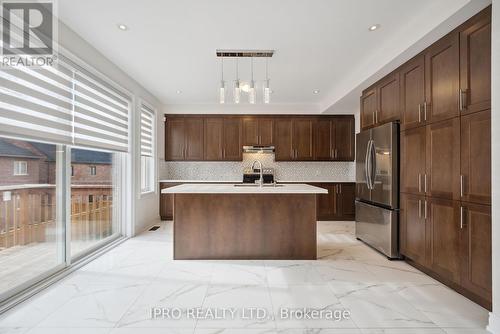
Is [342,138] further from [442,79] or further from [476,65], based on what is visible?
[476,65]

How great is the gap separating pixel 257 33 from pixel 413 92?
74.0 inches

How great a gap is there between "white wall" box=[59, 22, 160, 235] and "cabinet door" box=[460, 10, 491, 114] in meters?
3.79

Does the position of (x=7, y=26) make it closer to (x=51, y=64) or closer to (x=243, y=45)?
(x=51, y=64)

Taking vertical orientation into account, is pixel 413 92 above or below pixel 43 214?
above

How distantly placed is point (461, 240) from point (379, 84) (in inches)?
87.7

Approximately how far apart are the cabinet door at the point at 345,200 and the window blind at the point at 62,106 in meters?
4.33

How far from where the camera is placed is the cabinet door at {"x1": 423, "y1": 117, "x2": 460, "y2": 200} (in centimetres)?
235

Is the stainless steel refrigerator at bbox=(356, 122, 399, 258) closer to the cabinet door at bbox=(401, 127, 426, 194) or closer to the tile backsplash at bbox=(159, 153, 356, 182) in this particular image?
the cabinet door at bbox=(401, 127, 426, 194)

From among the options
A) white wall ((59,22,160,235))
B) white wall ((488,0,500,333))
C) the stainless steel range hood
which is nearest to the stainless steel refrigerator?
white wall ((488,0,500,333))

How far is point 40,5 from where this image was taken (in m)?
2.29

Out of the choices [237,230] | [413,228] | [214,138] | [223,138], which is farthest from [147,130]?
[413,228]

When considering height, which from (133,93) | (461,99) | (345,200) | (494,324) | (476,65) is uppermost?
(133,93)

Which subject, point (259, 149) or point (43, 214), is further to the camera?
point (259, 149)

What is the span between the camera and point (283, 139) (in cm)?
584
